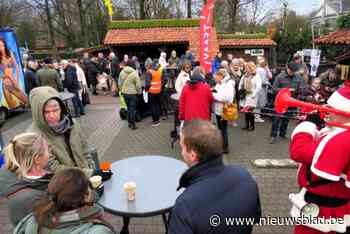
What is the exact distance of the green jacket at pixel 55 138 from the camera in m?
2.67

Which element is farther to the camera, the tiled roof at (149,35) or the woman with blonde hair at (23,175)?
the tiled roof at (149,35)

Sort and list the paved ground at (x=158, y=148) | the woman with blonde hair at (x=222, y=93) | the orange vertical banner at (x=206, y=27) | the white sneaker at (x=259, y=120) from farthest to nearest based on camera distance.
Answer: the white sneaker at (x=259, y=120) < the orange vertical banner at (x=206, y=27) < the woman with blonde hair at (x=222, y=93) < the paved ground at (x=158, y=148)

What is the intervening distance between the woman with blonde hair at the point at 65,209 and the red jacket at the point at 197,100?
3693 millimetres

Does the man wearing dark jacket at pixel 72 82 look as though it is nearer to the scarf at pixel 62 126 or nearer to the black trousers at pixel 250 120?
the black trousers at pixel 250 120

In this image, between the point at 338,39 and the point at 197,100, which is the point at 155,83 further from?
the point at 338,39

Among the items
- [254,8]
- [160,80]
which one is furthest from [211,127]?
[254,8]

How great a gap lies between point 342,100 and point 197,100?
3324 mm

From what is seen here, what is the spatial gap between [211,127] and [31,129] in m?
1.91

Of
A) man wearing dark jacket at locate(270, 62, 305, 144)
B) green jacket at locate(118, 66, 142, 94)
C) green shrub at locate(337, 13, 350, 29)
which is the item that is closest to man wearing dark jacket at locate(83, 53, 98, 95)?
green jacket at locate(118, 66, 142, 94)

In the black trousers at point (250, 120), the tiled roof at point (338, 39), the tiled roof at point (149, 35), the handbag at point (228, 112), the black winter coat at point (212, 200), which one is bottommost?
the black trousers at point (250, 120)

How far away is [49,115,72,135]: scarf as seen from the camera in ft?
8.93

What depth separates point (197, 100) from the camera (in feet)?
16.9

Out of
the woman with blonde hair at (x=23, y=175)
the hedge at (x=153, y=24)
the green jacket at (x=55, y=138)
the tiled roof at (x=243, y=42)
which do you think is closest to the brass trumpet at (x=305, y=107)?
the green jacket at (x=55, y=138)

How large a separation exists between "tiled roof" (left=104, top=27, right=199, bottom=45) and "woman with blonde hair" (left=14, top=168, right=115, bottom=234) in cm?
1476
